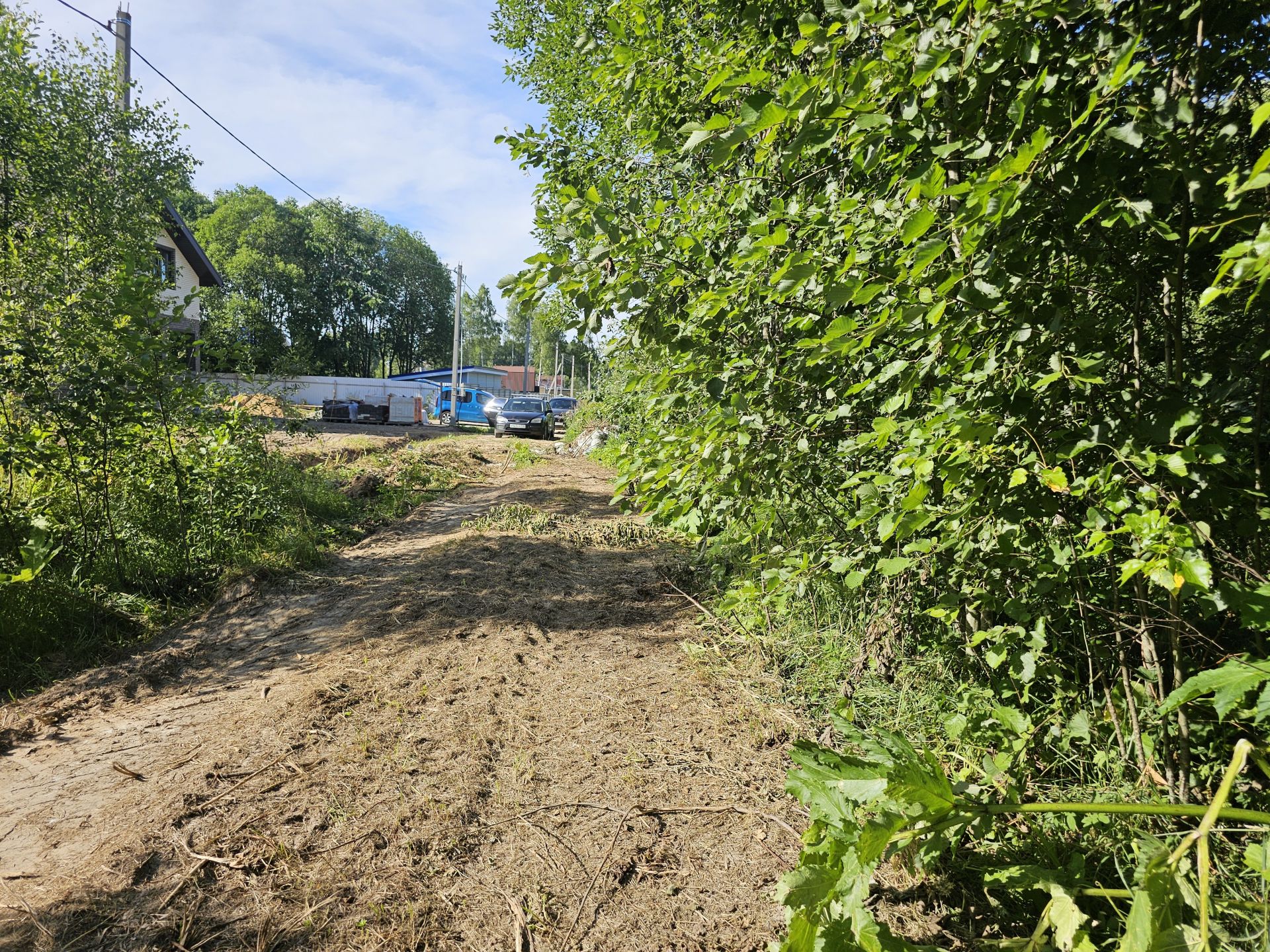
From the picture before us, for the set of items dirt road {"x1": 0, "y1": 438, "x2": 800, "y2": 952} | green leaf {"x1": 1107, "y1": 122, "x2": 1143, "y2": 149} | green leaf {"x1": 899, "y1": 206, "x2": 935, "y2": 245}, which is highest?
green leaf {"x1": 1107, "y1": 122, "x2": 1143, "y2": 149}

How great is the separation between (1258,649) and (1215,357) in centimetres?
90

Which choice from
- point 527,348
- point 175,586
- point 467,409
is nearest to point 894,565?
point 175,586

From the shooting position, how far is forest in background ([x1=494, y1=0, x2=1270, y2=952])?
157cm

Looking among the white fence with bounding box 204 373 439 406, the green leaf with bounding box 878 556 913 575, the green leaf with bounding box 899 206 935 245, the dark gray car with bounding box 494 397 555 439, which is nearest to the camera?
the green leaf with bounding box 899 206 935 245

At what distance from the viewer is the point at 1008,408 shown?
186 centimetres

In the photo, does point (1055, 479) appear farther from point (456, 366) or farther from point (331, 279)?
point (331, 279)

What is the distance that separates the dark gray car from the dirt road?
19893mm

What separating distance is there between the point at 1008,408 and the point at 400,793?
8.64 feet

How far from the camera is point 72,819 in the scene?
2.66m

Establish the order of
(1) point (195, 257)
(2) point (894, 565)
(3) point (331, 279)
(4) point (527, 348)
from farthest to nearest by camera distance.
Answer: (3) point (331, 279)
(4) point (527, 348)
(1) point (195, 257)
(2) point (894, 565)

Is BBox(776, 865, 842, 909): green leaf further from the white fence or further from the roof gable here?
the roof gable

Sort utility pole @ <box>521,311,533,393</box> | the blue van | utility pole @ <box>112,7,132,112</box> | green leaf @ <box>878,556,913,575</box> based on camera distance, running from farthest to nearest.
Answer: utility pole @ <box>521,311,533,393</box> < the blue van < utility pole @ <box>112,7,132,112</box> < green leaf @ <box>878,556,913,575</box>

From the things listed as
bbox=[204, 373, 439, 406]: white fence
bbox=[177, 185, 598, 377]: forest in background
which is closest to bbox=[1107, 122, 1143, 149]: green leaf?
bbox=[204, 373, 439, 406]: white fence

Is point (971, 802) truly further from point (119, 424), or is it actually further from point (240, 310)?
point (240, 310)
